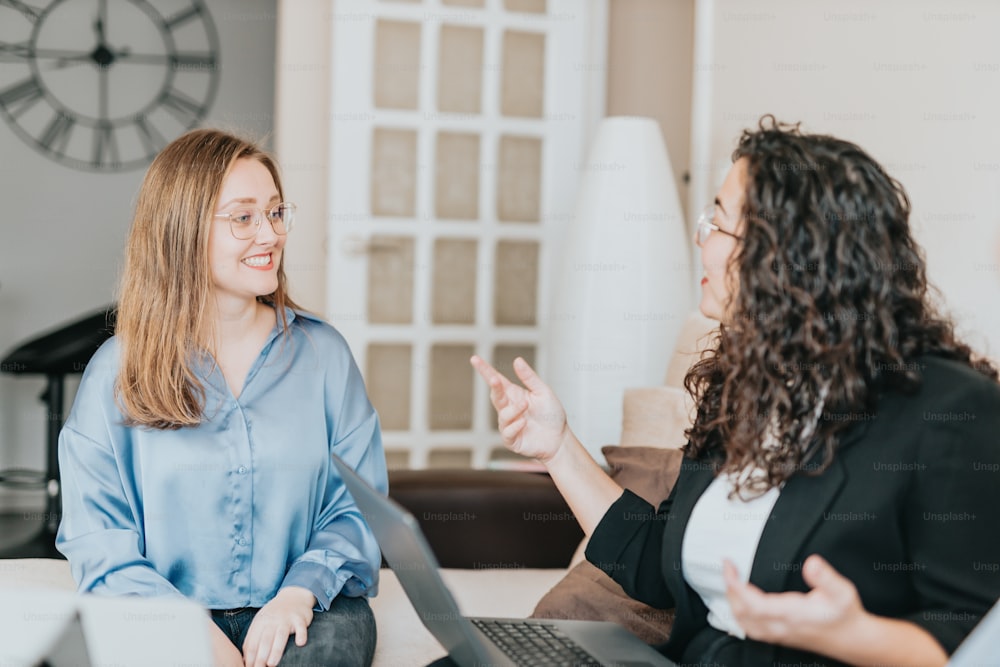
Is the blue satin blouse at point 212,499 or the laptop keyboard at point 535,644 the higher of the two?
the blue satin blouse at point 212,499

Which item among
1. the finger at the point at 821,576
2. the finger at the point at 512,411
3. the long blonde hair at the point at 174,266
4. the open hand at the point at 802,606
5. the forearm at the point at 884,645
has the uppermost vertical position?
the long blonde hair at the point at 174,266

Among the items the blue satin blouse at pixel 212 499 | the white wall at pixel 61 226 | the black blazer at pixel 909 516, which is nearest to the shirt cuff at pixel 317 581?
the blue satin blouse at pixel 212 499

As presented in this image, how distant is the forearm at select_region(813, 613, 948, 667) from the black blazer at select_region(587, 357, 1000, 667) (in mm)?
23

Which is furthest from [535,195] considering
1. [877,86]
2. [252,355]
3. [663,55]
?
[252,355]

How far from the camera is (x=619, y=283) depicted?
2773 millimetres

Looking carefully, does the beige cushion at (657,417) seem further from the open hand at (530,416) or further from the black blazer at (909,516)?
the black blazer at (909,516)

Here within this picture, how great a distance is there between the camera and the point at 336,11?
128 inches

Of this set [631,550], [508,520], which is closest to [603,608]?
[631,550]

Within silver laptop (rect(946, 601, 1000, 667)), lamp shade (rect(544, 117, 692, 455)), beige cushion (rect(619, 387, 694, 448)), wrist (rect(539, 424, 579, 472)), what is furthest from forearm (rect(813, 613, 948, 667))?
lamp shade (rect(544, 117, 692, 455))

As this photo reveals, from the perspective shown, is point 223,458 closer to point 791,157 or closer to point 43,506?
point 791,157

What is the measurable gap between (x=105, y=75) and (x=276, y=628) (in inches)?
145

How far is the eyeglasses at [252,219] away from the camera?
1577mm

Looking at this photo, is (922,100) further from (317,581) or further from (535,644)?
(317,581)

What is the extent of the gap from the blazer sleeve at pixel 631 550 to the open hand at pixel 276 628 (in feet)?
1.33
